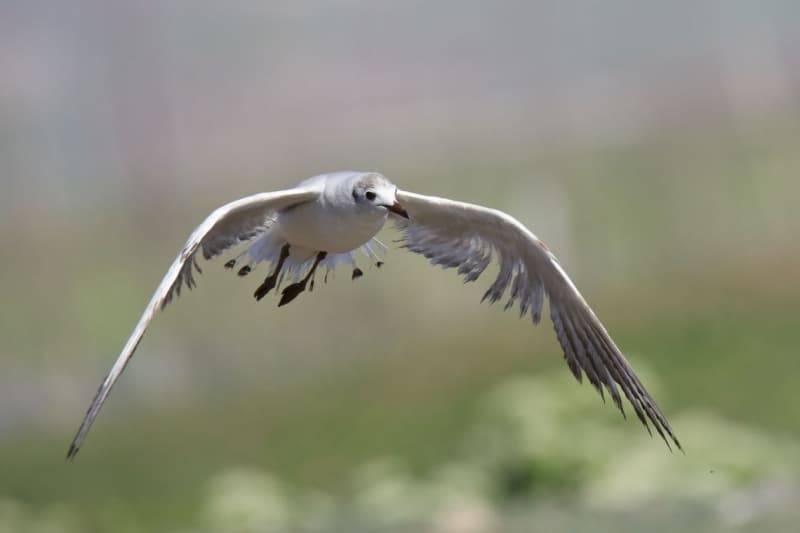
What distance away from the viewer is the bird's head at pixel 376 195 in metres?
7.30

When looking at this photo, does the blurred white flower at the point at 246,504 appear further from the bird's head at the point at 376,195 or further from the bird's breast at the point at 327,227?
the bird's head at the point at 376,195

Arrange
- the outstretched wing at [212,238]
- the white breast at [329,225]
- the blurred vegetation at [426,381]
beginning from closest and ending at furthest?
the outstretched wing at [212,238]
the white breast at [329,225]
the blurred vegetation at [426,381]

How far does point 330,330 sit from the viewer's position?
21172mm

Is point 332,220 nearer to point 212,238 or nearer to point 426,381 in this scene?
point 212,238

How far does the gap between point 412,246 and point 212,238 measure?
52.4 inches

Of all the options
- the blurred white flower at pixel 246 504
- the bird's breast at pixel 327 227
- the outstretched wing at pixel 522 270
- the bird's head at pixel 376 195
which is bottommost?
the blurred white flower at pixel 246 504

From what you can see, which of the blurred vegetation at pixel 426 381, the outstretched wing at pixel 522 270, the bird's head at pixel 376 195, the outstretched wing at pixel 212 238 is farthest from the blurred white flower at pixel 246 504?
the bird's head at pixel 376 195

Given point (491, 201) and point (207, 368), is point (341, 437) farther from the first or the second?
point (491, 201)

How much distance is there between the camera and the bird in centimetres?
746

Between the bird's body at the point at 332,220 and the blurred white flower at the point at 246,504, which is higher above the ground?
the bird's body at the point at 332,220

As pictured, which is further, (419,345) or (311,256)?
(419,345)

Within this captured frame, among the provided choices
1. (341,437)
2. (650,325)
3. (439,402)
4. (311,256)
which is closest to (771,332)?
(650,325)

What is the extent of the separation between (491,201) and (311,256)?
52.0 feet

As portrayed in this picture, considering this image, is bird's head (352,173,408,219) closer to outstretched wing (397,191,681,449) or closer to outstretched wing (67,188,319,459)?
outstretched wing (67,188,319,459)
